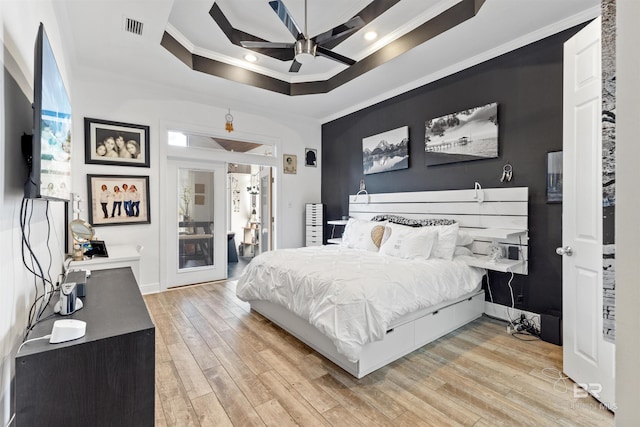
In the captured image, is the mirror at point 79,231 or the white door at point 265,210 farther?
the white door at point 265,210

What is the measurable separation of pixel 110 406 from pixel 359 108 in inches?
185

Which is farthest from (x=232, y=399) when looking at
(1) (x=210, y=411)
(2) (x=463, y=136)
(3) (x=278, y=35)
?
(3) (x=278, y=35)

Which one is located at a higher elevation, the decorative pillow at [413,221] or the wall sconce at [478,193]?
the wall sconce at [478,193]

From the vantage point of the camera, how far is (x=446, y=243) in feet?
10.1

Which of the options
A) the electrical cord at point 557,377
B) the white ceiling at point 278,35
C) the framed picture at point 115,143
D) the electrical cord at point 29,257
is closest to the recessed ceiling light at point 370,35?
the white ceiling at point 278,35

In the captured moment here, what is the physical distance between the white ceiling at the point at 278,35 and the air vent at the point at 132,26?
0.16 feet

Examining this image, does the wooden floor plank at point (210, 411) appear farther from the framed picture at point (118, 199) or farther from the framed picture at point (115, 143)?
the framed picture at point (115, 143)

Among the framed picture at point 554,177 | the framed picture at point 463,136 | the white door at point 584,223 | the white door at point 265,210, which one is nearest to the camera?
the white door at point 584,223

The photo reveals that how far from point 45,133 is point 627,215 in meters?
1.97

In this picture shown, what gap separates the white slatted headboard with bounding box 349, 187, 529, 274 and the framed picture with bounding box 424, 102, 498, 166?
16.1 inches

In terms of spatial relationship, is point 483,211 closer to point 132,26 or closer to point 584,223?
point 584,223

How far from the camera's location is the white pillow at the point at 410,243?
3.04 meters

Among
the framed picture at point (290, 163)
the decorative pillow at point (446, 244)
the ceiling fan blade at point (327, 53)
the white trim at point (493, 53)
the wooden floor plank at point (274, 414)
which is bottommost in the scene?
the wooden floor plank at point (274, 414)

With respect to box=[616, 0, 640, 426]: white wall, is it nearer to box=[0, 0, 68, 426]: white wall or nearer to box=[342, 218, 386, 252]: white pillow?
box=[0, 0, 68, 426]: white wall
